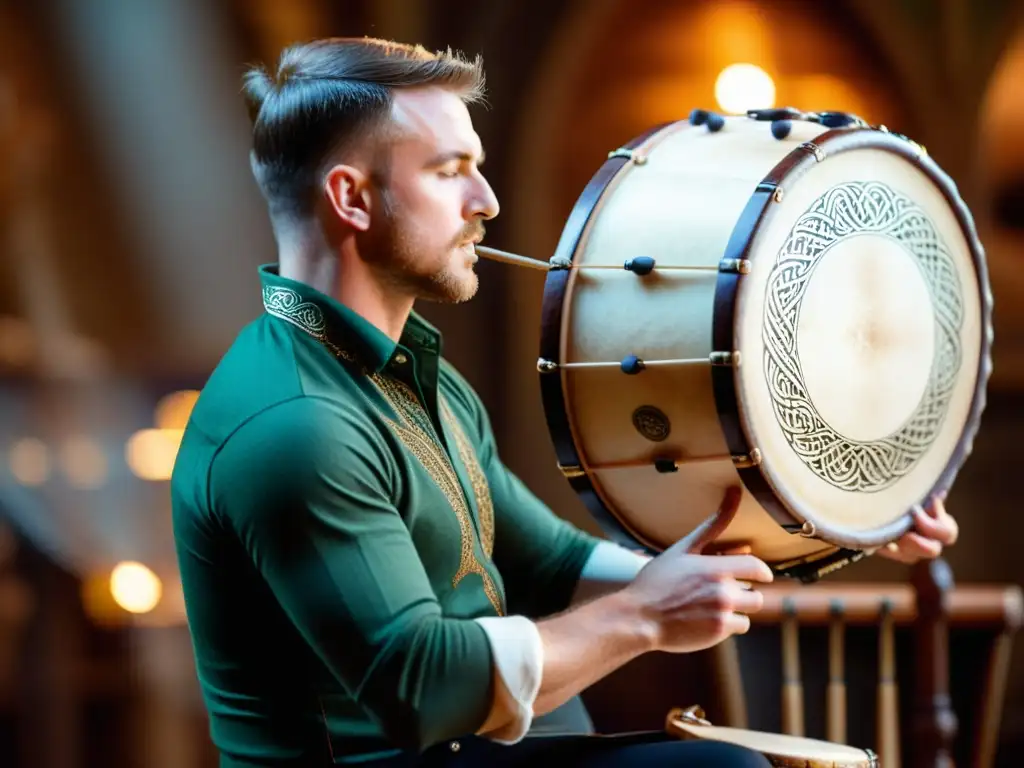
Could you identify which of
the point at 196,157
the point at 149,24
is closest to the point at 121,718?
the point at 196,157

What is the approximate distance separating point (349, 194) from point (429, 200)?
81 millimetres

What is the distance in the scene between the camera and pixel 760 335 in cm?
138

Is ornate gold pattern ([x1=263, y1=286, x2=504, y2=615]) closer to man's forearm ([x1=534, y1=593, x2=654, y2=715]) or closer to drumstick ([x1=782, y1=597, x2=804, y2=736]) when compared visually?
man's forearm ([x1=534, y1=593, x2=654, y2=715])

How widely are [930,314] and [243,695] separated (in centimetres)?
87

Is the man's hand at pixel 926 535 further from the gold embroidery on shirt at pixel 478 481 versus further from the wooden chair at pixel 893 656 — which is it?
the gold embroidery on shirt at pixel 478 481

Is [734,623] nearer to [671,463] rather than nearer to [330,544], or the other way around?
[671,463]

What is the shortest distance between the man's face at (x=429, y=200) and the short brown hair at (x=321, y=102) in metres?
0.02

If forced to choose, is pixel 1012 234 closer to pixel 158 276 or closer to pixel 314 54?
pixel 158 276

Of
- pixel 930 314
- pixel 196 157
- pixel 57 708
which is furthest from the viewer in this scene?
pixel 196 157

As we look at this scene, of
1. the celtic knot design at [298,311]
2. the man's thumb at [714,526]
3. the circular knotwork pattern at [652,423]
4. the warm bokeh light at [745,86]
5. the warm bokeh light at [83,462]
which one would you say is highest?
the warm bokeh light at [745,86]

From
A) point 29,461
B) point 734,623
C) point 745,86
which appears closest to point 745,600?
point 734,623

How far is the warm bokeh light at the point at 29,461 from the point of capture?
3219 millimetres

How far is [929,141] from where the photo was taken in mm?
3297

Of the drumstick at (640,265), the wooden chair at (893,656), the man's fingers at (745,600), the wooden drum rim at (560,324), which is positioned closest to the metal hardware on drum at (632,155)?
the wooden drum rim at (560,324)
